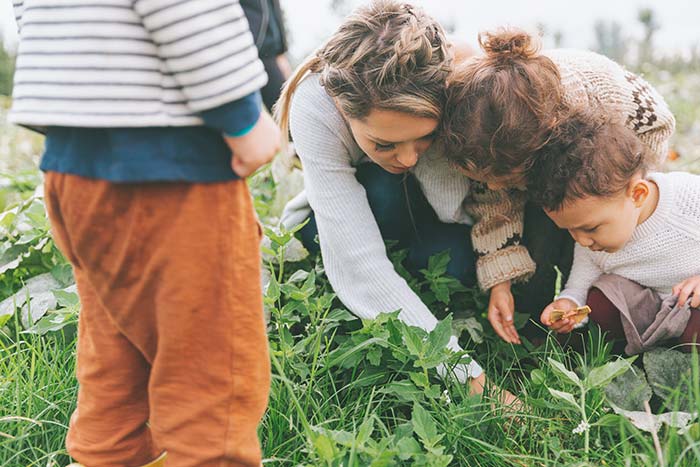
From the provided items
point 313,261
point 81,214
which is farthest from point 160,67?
point 313,261

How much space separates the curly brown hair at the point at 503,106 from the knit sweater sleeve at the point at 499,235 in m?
0.24

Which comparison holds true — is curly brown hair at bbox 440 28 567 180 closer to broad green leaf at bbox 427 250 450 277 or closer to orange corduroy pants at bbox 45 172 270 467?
broad green leaf at bbox 427 250 450 277

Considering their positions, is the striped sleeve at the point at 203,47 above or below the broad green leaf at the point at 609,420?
above

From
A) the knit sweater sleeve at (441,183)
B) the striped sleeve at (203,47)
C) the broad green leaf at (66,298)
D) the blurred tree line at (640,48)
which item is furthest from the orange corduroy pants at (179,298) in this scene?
the blurred tree line at (640,48)

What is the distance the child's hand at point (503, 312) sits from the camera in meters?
1.79

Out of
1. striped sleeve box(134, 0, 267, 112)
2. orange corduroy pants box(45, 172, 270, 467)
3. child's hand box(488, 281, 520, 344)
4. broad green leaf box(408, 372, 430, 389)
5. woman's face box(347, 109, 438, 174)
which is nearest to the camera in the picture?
striped sleeve box(134, 0, 267, 112)

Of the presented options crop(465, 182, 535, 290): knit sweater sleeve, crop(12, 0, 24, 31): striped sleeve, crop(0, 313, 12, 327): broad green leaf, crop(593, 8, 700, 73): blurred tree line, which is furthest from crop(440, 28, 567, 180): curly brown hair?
crop(593, 8, 700, 73): blurred tree line

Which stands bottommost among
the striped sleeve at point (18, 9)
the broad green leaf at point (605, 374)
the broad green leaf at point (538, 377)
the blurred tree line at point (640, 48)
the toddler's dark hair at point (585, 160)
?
the blurred tree line at point (640, 48)

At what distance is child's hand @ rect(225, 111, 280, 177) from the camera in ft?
3.20

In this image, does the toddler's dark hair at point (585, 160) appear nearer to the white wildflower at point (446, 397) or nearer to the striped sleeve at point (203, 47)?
the white wildflower at point (446, 397)

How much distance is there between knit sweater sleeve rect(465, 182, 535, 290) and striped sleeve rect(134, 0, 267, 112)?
1010 mm

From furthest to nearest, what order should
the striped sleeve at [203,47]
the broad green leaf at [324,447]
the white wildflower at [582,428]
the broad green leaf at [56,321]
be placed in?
1. the broad green leaf at [56,321]
2. the white wildflower at [582,428]
3. the broad green leaf at [324,447]
4. the striped sleeve at [203,47]

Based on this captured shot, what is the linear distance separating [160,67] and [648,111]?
1.26 meters

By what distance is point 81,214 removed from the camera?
3.33 ft
